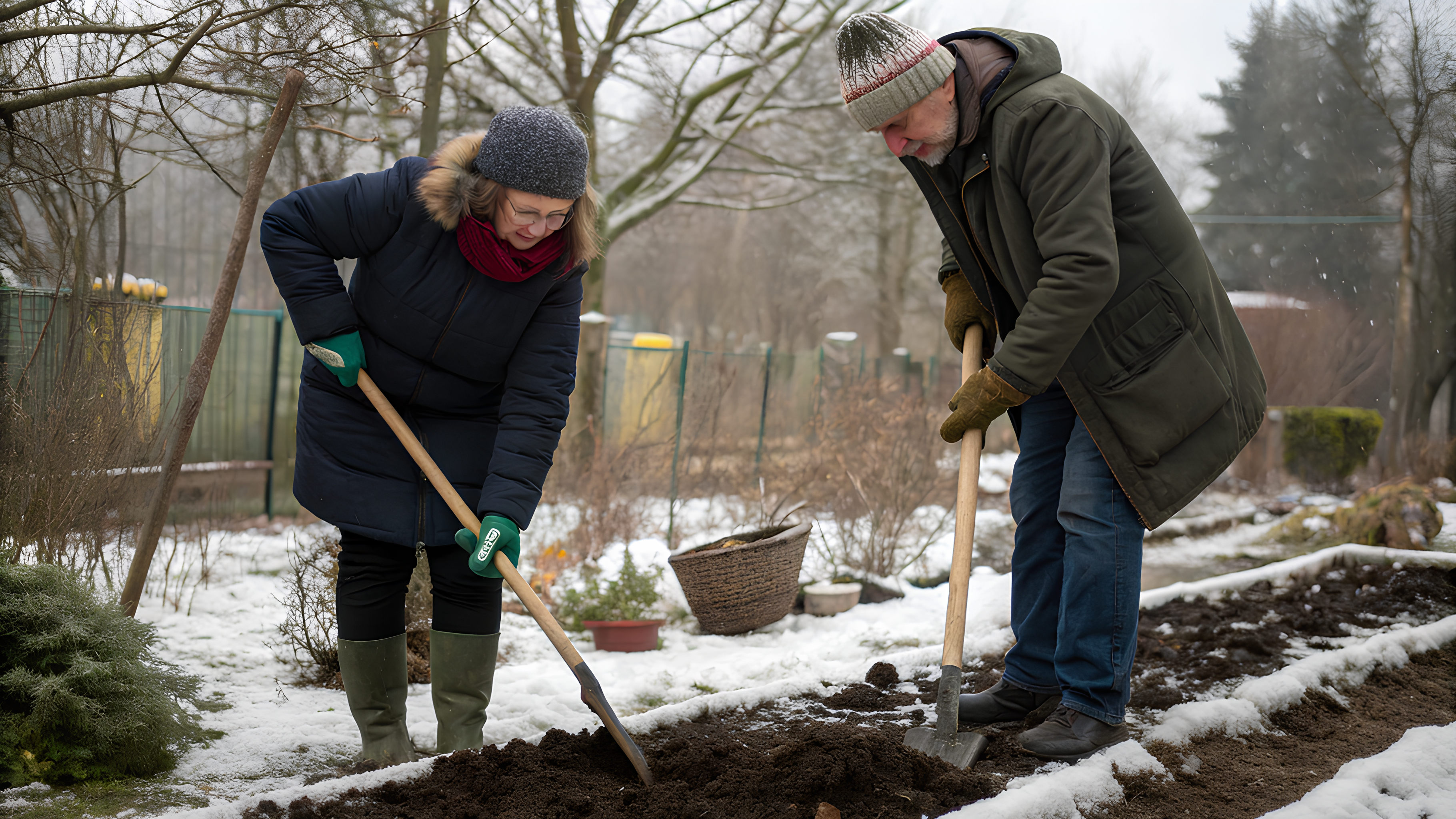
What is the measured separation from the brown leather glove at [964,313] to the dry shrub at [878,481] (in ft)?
8.04

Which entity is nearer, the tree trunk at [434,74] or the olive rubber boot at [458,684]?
the olive rubber boot at [458,684]

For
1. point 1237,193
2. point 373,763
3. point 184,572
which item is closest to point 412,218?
point 373,763

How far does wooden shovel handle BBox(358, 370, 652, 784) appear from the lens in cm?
216

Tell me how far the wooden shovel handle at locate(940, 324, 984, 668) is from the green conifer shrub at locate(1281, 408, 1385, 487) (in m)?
8.04

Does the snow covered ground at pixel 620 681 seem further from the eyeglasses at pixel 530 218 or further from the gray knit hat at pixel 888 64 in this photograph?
the gray knit hat at pixel 888 64

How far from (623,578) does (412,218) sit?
93.5 inches

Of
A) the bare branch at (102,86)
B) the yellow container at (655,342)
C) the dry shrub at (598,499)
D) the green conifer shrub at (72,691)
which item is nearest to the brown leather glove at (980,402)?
the green conifer shrub at (72,691)

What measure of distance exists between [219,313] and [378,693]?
1331 mm

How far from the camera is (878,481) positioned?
582cm

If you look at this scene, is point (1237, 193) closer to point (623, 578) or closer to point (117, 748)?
point (623, 578)

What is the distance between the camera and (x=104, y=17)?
8.30 feet

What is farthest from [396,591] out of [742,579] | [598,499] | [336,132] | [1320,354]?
[1320,354]

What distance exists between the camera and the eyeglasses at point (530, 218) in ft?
7.08

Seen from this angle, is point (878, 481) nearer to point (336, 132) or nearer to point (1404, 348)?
point (336, 132)
